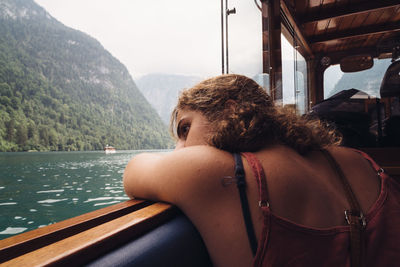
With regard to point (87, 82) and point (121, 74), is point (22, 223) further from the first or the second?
point (121, 74)

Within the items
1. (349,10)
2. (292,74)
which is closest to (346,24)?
(349,10)

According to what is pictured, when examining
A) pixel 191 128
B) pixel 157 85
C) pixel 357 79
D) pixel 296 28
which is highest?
pixel 157 85

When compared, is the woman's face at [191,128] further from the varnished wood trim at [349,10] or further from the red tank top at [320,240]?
the varnished wood trim at [349,10]

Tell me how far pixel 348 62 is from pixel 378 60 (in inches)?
20.3

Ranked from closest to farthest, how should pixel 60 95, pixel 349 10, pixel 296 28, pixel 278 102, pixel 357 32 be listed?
pixel 278 102 → pixel 349 10 → pixel 296 28 → pixel 357 32 → pixel 60 95

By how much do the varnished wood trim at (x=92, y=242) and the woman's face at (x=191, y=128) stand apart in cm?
29

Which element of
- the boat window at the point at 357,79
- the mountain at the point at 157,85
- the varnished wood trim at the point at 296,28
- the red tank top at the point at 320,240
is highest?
the mountain at the point at 157,85

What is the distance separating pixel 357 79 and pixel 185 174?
492 cm

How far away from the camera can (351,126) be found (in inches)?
89.9

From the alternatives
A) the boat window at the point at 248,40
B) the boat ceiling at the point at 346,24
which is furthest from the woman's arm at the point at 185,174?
the boat ceiling at the point at 346,24

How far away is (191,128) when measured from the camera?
0.93 m

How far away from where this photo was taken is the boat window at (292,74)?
3.71 metres

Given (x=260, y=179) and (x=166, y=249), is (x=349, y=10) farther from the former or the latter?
(x=166, y=249)

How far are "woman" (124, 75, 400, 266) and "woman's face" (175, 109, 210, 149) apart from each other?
0.03 metres
